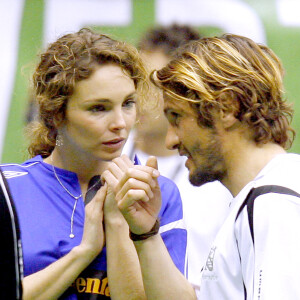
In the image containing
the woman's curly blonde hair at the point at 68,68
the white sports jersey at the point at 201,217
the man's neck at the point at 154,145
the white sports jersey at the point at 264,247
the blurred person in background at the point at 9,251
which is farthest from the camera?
the man's neck at the point at 154,145

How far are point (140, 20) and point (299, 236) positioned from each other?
112 inches

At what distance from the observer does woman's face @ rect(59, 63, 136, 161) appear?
276cm

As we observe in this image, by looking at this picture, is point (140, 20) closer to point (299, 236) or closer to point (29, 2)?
point (29, 2)

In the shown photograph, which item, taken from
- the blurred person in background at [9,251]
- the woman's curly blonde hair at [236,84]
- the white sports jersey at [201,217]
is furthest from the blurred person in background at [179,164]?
the blurred person in background at [9,251]

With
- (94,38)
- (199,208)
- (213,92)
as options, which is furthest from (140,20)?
(213,92)

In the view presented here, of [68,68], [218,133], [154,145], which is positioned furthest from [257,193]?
[154,145]

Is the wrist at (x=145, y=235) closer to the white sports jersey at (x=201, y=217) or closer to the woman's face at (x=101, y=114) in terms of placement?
the woman's face at (x=101, y=114)

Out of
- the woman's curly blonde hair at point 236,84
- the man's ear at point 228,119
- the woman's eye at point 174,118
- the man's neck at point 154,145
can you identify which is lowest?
the man's neck at point 154,145

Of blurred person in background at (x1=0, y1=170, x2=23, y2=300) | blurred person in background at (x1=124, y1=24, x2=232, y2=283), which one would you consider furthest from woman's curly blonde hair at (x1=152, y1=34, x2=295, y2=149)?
blurred person in background at (x1=0, y1=170, x2=23, y2=300)

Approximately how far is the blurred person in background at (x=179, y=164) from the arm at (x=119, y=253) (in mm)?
689

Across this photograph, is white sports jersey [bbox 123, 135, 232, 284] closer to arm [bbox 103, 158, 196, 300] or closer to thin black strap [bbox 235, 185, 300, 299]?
arm [bbox 103, 158, 196, 300]

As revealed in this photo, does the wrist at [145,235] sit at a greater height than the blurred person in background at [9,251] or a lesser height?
lesser

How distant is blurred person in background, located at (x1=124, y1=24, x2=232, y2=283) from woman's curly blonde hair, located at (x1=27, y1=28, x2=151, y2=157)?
1.40 ft

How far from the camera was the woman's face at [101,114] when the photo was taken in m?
2.76
